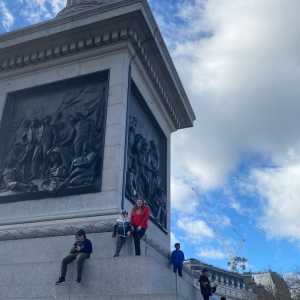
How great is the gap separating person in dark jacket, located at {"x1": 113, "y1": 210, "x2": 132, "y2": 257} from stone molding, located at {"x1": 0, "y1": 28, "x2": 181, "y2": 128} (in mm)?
6006

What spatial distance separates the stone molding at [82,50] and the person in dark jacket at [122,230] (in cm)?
601

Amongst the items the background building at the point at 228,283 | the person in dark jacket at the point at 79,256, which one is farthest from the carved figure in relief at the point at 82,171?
the background building at the point at 228,283

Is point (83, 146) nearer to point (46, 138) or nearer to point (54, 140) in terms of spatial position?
point (54, 140)

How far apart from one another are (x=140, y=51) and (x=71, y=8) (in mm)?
3823

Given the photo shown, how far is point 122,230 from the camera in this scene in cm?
1134

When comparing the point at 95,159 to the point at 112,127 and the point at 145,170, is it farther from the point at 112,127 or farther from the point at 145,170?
the point at 145,170

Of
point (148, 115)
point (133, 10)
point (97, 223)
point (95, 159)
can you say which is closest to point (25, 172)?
point (95, 159)

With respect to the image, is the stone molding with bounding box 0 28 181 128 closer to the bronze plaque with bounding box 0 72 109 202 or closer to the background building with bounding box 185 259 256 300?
the bronze plaque with bounding box 0 72 109 202

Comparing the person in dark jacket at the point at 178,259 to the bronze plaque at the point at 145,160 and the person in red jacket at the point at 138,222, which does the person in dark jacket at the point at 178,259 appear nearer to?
the bronze plaque at the point at 145,160

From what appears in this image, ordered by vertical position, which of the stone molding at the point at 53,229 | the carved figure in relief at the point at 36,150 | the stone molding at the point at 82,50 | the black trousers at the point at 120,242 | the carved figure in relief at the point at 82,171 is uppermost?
the stone molding at the point at 82,50

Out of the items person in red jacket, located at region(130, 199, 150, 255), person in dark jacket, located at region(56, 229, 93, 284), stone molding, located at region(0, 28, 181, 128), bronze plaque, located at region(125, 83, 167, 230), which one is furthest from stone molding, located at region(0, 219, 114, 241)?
stone molding, located at region(0, 28, 181, 128)

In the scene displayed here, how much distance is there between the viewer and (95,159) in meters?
13.5

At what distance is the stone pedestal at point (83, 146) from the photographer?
438 inches

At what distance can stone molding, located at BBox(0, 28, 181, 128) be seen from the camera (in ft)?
49.1
